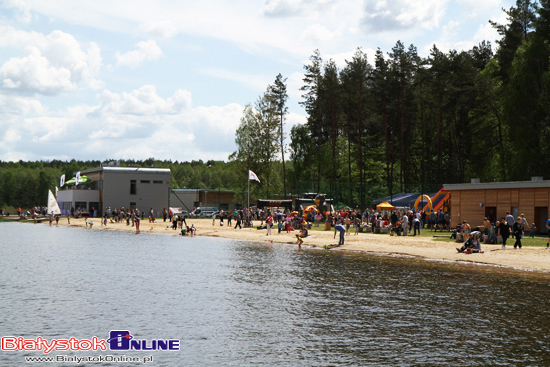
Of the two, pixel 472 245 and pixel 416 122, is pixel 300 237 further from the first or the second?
pixel 416 122

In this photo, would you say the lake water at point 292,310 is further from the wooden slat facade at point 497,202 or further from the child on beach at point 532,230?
the wooden slat facade at point 497,202

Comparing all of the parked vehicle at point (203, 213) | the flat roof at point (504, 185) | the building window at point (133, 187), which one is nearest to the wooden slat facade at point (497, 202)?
the flat roof at point (504, 185)

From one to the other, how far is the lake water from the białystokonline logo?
33cm

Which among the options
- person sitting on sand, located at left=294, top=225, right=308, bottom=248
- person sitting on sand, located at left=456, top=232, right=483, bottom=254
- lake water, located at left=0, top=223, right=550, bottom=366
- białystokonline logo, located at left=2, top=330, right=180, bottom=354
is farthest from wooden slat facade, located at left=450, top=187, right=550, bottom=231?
białystokonline logo, located at left=2, top=330, right=180, bottom=354

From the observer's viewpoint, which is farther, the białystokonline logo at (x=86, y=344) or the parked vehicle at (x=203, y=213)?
the parked vehicle at (x=203, y=213)

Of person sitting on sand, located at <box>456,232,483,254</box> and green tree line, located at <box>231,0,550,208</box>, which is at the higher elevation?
green tree line, located at <box>231,0,550,208</box>

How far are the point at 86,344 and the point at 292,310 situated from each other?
7088 mm

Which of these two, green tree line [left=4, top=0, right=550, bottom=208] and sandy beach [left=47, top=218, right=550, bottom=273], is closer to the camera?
sandy beach [left=47, top=218, right=550, bottom=273]

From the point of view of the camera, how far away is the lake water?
13.8 m

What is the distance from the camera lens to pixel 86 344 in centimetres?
1472

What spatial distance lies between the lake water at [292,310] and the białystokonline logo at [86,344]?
327 mm

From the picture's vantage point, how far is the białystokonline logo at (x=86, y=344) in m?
14.4

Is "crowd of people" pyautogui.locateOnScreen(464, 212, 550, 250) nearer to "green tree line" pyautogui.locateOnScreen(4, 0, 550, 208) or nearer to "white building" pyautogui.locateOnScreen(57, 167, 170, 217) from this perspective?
"green tree line" pyautogui.locateOnScreen(4, 0, 550, 208)

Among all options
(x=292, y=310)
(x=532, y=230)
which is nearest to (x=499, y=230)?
(x=532, y=230)
